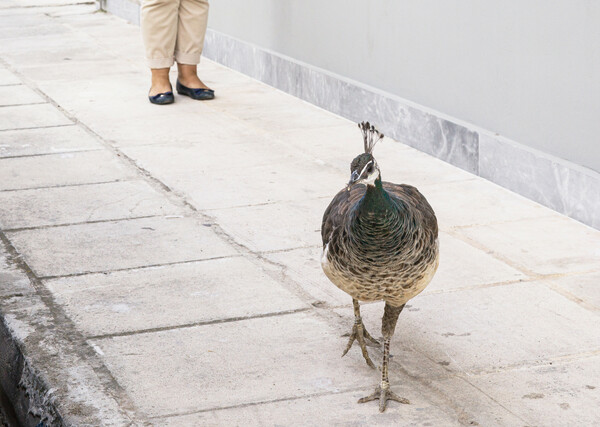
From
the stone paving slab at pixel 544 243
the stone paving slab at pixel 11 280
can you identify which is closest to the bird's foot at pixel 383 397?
the stone paving slab at pixel 544 243

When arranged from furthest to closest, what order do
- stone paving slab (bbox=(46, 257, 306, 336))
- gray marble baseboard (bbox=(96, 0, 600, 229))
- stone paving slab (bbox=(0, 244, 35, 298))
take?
gray marble baseboard (bbox=(96, 0, 600, 229)) → stone paving slab (bbox=(0, 244, 35, 298)) → stone paving slab (bbox=(46, 257, 306, 336))

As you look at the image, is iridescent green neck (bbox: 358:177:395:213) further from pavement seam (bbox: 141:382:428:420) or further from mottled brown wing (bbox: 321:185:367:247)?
pavement seam (bbox: 141:382:428:420)

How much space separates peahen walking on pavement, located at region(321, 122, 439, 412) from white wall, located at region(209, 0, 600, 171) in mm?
2024

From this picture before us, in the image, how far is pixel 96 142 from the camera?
23.5 feet

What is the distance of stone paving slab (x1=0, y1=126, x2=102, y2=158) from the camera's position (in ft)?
22.8

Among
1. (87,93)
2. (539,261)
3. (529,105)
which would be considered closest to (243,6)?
(87,93)

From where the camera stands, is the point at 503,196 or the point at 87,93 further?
the point at 87,93

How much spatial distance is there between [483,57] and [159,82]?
3.19 metres

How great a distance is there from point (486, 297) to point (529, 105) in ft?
5.62

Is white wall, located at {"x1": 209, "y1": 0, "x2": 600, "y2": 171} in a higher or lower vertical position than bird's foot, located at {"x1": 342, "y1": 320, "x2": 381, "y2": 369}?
higher

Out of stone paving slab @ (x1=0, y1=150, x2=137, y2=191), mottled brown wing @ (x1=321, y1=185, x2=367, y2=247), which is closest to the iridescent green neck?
mottled brown wing @ (x1=321, y1=185, x2=367, y2=247)

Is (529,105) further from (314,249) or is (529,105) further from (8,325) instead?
(8,325)

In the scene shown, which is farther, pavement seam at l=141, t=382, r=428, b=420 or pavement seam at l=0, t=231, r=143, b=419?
pavement seam at l=0, t=231, r=143, b=419

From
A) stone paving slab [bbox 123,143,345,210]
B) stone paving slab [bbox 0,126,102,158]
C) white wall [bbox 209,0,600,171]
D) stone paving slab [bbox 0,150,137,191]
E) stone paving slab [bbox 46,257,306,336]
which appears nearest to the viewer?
stone paving slab [bbox 46,257,306,336]
